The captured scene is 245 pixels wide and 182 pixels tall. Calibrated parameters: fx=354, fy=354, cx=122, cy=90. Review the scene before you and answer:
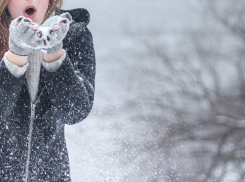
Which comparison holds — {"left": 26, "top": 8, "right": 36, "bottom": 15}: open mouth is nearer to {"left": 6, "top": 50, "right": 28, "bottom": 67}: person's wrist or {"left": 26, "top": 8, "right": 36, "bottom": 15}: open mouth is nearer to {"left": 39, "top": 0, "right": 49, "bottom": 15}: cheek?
{"left": 39, "top": 0, "right": 49, "bottom": 15}: cheek

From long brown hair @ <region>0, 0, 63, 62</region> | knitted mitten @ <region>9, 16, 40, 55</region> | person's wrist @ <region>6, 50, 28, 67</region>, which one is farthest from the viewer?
long brown hair @ <region>0, 0, 63, 62</region>

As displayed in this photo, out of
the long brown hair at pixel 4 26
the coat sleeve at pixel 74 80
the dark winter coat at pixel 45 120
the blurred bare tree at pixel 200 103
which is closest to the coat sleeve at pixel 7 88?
the dark winter coat at pixel 45 120

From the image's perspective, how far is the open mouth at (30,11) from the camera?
1.25 m

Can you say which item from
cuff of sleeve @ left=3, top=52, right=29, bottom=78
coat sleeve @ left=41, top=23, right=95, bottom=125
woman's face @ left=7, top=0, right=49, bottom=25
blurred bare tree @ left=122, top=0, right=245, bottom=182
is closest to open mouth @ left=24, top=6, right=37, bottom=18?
woman's face @ left=7, top=0, right=49, bottom=25

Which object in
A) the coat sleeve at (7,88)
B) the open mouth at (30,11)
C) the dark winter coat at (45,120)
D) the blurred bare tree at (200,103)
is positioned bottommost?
the blurred bare tree at (200,103)

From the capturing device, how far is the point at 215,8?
1277cm

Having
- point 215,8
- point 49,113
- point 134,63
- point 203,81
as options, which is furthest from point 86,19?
point 215,8

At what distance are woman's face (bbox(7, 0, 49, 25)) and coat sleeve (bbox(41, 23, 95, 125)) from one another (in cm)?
13

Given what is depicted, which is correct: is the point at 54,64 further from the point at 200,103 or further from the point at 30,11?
the point at 200,103

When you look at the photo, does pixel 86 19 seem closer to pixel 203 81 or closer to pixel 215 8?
pixel 203 81

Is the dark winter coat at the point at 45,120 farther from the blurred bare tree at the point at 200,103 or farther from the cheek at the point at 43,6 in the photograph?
the blurred bare tree at the point at 200,103

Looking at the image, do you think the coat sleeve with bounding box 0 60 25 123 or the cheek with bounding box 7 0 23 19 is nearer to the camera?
the coat sleeve with bounding box 0 60 25 123

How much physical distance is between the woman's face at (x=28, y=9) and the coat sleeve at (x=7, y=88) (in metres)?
0.27

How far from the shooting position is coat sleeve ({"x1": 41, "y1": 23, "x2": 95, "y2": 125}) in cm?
114
